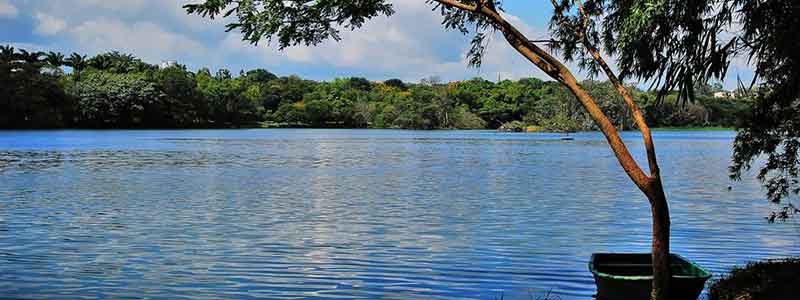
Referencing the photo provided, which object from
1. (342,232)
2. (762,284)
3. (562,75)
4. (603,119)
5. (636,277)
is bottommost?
(342,232)

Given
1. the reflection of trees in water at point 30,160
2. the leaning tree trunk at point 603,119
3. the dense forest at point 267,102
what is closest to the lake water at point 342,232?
the reflection of trees in water at point 30,160

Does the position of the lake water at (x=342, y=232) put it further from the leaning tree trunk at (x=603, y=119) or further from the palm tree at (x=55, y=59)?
the palm tree at (x=55, y=59)

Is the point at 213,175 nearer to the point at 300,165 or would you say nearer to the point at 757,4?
the point at 300,165

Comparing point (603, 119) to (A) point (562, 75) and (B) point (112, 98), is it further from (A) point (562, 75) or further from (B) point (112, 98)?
(B) point (112, 98)

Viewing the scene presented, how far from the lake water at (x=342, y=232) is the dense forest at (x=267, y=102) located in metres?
71.8

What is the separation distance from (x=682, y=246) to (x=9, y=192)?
19.9 metres

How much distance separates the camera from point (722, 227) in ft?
64.2

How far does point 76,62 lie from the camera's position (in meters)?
134

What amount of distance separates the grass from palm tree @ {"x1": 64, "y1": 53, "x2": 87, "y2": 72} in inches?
5304

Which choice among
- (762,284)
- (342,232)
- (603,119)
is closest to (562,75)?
(603,119)

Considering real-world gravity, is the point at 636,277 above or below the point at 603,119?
below

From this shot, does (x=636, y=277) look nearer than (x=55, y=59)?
Yes

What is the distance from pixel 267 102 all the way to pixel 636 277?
153 m

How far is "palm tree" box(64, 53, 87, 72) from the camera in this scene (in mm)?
134000
